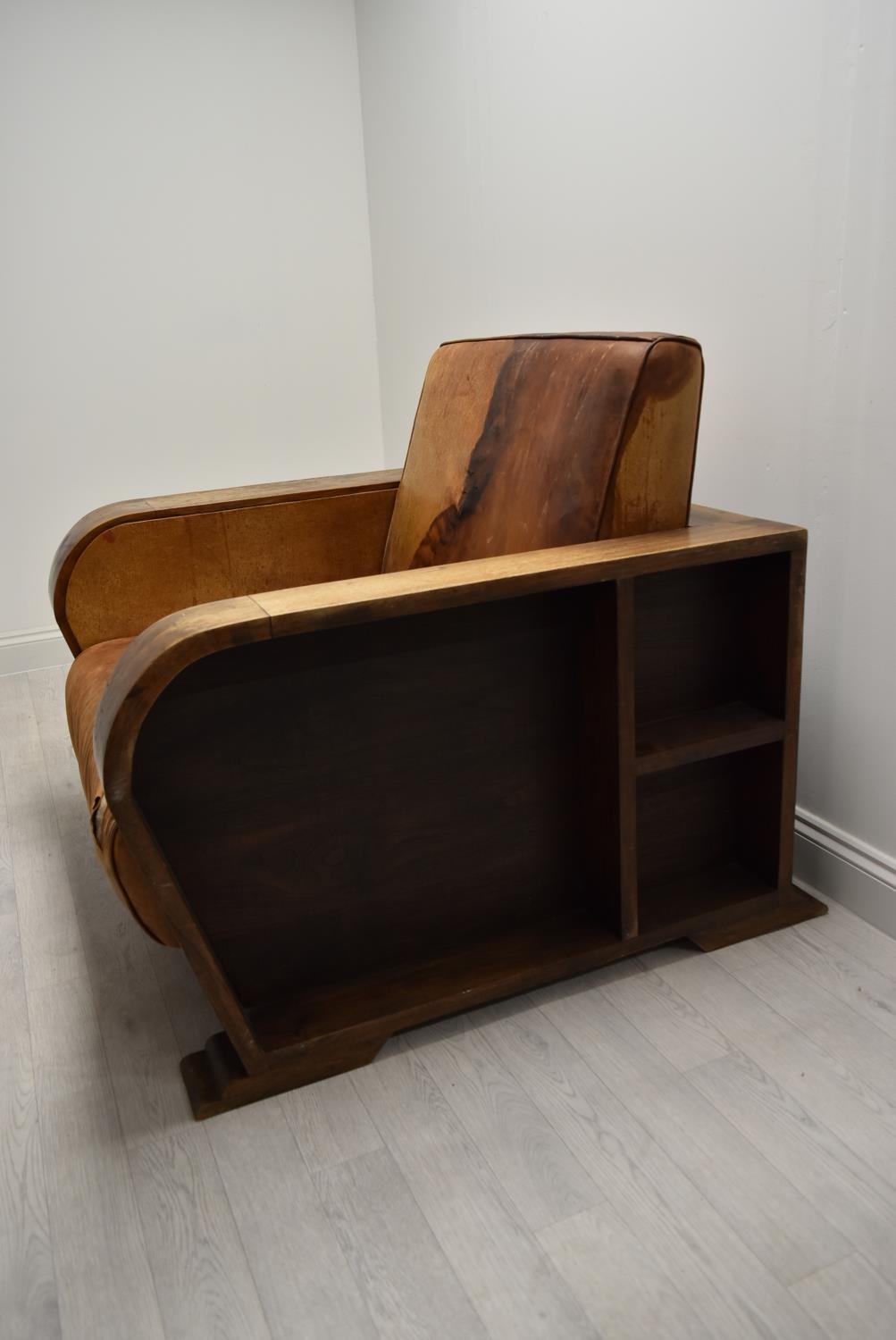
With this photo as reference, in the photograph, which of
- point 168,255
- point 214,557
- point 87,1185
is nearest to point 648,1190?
point 87,1185

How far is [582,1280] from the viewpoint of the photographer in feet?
3.21

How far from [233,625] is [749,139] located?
1.07m

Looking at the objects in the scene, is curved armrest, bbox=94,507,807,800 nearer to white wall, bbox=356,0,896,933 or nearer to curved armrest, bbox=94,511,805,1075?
curved armrest, bbox=94,511,805,1075

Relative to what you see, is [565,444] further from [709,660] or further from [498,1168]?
[498,1168]

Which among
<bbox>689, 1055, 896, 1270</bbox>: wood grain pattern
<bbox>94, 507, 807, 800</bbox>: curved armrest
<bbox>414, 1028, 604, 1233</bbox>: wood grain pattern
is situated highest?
<bbox>94, 507, 807, 800</bbox>: curved armrest

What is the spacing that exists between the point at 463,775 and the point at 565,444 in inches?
17.4

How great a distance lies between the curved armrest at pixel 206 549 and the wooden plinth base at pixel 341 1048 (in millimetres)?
758

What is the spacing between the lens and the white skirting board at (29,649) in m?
2.84

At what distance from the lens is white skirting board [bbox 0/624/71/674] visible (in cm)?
284

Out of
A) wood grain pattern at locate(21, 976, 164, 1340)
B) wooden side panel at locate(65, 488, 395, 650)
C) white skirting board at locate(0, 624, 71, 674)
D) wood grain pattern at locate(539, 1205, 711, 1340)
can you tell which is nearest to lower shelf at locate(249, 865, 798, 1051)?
wood grain pattern at locate(21, 976, 164, 1340)

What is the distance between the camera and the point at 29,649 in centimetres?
286

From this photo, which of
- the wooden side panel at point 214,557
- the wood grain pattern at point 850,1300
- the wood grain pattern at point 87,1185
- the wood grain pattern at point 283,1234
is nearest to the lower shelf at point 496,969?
the wood grain pattern at point 283,1234

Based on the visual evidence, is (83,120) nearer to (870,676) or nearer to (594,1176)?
(870,676)

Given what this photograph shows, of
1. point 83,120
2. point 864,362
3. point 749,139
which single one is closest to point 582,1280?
point 864,362
